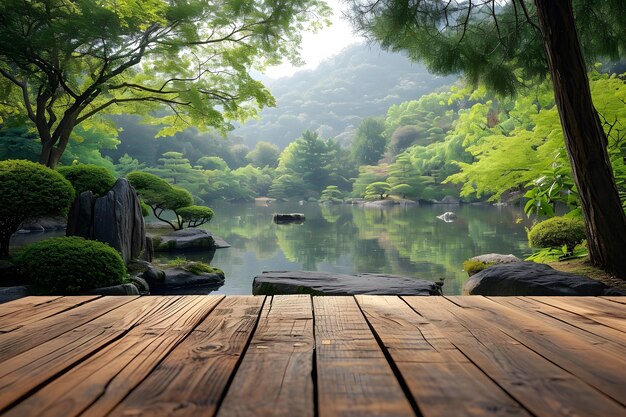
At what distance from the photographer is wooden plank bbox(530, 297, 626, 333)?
150cm

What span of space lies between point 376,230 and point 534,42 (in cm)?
926

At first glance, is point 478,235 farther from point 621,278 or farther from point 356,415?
point 356,415

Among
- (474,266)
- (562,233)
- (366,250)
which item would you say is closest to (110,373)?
(474,266)

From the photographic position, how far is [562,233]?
21.1ft

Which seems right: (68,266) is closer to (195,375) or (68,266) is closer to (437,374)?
(195,375)

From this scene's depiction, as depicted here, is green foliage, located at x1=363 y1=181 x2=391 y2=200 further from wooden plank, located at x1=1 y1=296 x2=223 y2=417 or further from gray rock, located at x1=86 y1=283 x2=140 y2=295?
wooden plank, located at x1=1 y1=296 x2=223 y2=417

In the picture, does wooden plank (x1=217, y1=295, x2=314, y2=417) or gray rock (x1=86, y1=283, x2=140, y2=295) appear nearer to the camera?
wooden plank (x1=217, y1=295, x2=314, y2=417)

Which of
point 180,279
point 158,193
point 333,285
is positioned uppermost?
point 158,193

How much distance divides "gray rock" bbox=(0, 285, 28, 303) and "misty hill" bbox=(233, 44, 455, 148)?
73780 millimetres

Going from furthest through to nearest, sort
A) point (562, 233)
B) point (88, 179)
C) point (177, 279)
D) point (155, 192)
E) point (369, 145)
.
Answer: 1. point (369, 145)
2. point (155, 192)
3. point (88, 179)
4. point (177, 279)
5. point (562, 233)

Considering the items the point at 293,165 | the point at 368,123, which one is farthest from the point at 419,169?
the point at 368,123

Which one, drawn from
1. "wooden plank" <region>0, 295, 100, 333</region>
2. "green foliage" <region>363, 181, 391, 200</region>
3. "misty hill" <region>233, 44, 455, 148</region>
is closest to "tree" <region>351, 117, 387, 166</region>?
"green foliage" <region>363, 181, 391, 200</region>

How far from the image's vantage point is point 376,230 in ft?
46.4

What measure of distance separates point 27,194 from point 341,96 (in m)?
101
